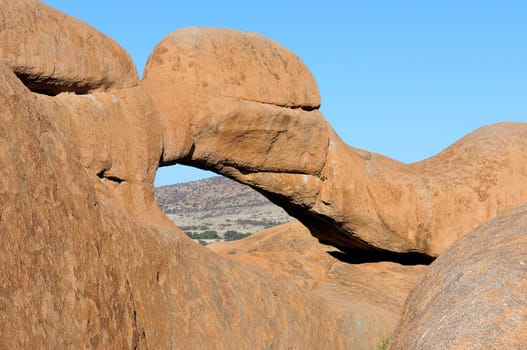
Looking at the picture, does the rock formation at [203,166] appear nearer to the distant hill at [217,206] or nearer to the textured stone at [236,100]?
the textured stone at [236,100]

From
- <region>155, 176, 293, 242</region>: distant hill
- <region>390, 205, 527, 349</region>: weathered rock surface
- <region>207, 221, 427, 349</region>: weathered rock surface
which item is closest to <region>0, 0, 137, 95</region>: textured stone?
<region>207, 221, 427, 349</region>: weathered rock surface

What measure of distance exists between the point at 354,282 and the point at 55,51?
24.1 feet

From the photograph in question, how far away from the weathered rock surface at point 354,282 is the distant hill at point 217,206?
41.7 meters

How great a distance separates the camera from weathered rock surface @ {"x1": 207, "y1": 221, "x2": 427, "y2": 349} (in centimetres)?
1318

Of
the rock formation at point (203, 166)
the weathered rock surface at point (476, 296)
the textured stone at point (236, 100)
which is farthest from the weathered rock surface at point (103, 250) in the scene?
the weathered rock surface at point (476, 296)

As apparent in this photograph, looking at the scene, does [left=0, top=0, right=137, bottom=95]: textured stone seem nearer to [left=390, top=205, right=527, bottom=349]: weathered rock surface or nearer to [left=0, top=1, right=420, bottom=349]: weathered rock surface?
[left=0, top=1, right=420, bottom=349]: weathered rock surface

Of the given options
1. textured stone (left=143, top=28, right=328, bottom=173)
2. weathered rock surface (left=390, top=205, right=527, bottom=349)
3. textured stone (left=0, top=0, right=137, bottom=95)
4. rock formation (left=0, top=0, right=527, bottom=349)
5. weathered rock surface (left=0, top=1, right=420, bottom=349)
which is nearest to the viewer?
weathered rock surface (left=390, top=205, right=527, bottom=349)

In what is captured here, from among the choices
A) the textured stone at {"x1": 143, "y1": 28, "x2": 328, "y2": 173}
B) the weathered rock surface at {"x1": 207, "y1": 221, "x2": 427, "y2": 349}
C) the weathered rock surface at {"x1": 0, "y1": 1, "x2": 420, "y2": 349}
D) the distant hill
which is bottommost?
the distant hill

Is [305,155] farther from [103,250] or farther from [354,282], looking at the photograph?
[103,250]

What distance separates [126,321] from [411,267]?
445 inches

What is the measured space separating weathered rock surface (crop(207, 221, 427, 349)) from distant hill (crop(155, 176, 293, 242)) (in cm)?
4167

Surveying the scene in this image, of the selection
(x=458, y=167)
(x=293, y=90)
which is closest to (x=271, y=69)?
(x=293, y=90)

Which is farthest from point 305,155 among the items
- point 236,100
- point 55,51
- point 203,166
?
point 55,51

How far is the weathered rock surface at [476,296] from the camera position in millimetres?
4633
